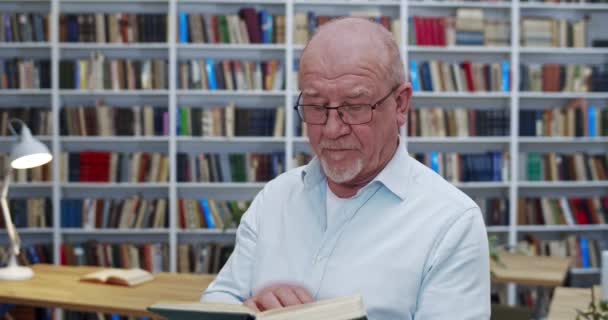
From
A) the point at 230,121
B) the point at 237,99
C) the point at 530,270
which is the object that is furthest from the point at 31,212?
the point at 530,270

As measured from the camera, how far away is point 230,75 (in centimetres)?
625

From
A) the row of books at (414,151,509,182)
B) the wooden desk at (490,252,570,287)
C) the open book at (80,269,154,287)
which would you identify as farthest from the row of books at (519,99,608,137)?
the open book at (80,269,154,287)

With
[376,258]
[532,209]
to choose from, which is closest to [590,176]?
[532,209]

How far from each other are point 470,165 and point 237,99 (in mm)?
2023

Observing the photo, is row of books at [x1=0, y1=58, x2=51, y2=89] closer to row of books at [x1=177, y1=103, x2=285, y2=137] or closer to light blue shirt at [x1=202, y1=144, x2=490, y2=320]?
row of books at [x1=177, y1=103, x2=285, y2=137]

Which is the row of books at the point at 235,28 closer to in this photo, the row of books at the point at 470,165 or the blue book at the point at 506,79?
the row of books at the point at 470,165

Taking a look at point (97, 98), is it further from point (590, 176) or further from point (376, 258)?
point (376, 258)

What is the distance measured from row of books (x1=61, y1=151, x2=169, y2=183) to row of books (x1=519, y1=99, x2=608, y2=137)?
9.80 feet

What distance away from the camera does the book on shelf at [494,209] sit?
6.43 metres

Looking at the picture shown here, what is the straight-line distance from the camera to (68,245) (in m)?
6.23

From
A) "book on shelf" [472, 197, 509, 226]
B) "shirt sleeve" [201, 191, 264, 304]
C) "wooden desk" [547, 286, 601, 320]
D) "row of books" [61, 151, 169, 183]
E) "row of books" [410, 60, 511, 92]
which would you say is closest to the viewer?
"shirt sleeve" [201, 191, 264, 304]

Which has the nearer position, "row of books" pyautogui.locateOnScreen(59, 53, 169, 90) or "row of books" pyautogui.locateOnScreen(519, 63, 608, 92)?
"row of books" pyautogui.locateOnScreen(59, 53, 169, 90)

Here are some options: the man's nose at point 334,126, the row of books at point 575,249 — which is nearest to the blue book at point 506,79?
the row of books at point 575,249

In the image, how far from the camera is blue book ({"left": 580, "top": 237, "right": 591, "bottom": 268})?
6492 millimetres
